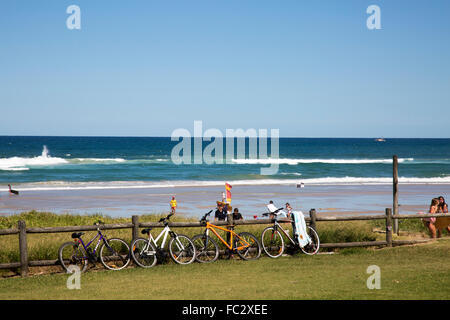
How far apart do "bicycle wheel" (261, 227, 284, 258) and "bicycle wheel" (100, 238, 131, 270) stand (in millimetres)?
3426

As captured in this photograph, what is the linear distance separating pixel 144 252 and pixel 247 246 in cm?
258

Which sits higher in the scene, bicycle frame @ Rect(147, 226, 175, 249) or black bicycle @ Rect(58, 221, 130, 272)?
bicycle frame @ Rect(147, 226, 175, 249)

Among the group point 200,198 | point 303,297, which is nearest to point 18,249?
point 303,297

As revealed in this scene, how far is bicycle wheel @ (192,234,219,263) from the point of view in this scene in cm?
1312

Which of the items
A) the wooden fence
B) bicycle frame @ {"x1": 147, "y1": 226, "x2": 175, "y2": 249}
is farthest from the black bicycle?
bicycle frame @ {"x1": 147, "y1": 226, "x2": 175, "y2": 249}

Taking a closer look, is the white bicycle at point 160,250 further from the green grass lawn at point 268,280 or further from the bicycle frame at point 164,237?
the green grass lawn at point 268,280

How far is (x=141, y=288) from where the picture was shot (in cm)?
987

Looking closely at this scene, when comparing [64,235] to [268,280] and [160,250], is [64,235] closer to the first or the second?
[160,250]

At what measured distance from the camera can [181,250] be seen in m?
12.9

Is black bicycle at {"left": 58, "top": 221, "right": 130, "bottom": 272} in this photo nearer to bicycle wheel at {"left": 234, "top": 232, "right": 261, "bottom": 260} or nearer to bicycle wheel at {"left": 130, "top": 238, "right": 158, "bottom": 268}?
bicycle wheel at {"left": 130, "top": 238, "right": 158, "bottom": 268}

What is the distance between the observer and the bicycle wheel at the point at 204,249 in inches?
516
